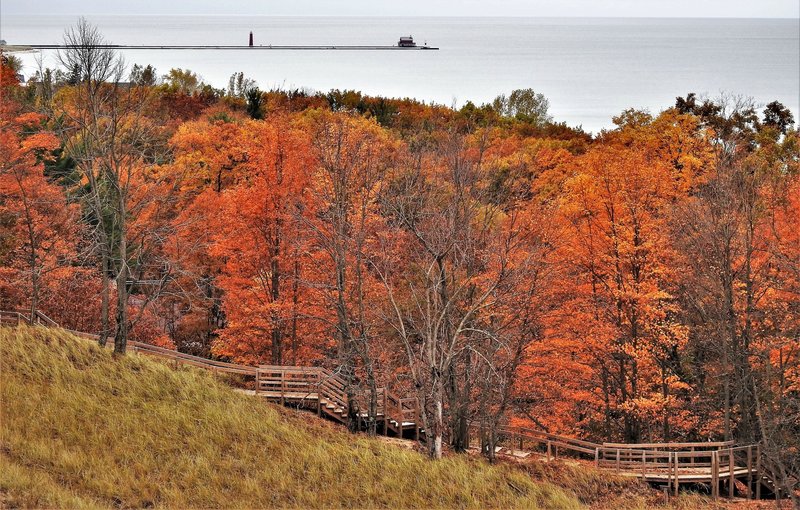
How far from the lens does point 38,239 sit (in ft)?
99.5

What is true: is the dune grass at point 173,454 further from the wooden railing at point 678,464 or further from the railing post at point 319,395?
the wooden railing at point 678,464

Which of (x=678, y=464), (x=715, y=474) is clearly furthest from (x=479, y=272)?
(x=715, y=474)

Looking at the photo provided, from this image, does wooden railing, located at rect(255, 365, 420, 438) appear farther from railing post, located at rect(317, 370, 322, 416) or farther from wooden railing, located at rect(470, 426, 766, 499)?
wooden railing, located at rect(470, 426, 766, 499)

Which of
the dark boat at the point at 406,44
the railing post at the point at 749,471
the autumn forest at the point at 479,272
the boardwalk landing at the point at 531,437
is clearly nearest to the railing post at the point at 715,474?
the boardwalk landing at the point at 531,437

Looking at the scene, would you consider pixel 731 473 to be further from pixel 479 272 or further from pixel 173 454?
pixel 173 454

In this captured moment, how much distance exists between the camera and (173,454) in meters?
17.5

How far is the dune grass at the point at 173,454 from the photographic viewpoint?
15.7m

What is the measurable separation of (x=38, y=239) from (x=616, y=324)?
72.3ft

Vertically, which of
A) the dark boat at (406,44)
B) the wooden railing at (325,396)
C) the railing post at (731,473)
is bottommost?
the railing post at (731,473)

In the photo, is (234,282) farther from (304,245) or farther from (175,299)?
(175,299)

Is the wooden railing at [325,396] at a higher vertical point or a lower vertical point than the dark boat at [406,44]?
lower

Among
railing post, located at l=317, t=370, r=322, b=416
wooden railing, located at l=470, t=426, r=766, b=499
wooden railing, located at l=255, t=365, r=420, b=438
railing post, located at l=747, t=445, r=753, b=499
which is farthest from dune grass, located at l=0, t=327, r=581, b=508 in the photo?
railing post, located at l=747, t=445, r=753, b=499

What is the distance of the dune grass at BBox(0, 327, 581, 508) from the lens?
51.6 ft

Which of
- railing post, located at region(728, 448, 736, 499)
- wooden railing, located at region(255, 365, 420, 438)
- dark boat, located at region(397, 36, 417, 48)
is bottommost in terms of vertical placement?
railing post, located at region(728, 448, 736, 499)
